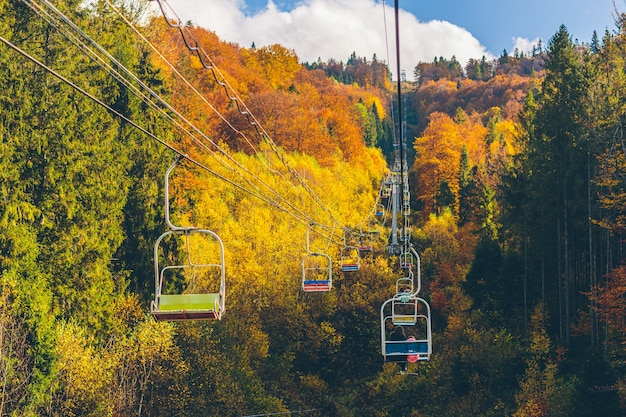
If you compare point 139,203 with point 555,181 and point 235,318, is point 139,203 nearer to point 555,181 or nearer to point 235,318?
point 235,318

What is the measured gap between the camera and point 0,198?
29125 mm

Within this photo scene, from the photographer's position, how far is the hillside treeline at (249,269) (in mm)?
30453

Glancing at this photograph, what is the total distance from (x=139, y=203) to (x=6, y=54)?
10433 millimetres

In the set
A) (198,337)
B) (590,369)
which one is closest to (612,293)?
(590,369)

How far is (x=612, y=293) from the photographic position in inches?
1249

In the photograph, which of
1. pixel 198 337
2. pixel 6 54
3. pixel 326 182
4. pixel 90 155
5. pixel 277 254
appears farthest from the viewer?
pixel 326 182

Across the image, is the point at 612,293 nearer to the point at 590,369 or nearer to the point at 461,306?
the point at 590,369

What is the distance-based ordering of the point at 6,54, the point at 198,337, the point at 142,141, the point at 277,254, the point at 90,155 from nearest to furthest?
the point at 6,54 → the point at 90,155 → the point at 198,337 → the point at 142,141 → the point at 277,254

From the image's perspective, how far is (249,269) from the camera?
42.2m

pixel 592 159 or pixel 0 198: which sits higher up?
pixel 592 159

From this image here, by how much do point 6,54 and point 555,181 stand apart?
27245 mm

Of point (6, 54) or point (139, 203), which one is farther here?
point (139, 203)

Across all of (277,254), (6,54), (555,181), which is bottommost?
(277,254)

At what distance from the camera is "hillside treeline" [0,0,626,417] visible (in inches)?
1199
